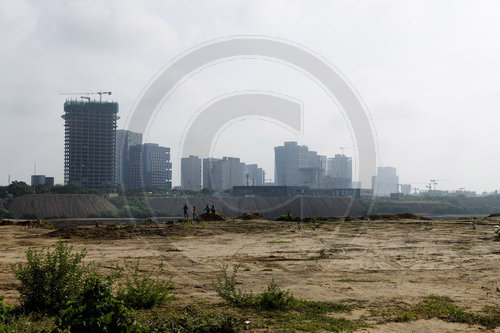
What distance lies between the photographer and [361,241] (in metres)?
26.6

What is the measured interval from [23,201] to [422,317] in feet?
375

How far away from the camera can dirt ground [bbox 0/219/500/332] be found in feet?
38.9

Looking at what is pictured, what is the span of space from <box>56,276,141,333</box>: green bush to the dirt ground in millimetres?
4525

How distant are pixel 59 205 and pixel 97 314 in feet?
376

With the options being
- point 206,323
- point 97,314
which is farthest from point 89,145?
point 97,314

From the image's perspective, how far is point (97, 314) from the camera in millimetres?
6832

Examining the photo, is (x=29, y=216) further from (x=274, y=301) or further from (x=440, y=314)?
(x=440, y=314)

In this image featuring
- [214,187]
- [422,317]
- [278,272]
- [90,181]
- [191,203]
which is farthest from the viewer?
[90,181]

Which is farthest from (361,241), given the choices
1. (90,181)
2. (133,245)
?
(90,181)

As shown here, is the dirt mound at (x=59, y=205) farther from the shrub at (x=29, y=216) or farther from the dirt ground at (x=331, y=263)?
the dirt ground at (x=331, y=263)

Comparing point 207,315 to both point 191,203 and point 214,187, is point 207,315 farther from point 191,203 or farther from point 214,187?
point 214,187

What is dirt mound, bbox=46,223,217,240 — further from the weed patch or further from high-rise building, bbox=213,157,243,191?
high-rise building, bbox=213,157,243,191

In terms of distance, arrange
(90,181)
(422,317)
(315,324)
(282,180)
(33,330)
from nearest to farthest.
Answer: (33,330) < (315,324) < (422,317) < (282,180) < (90,181)

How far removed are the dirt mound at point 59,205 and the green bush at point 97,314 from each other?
10378 centimetres
